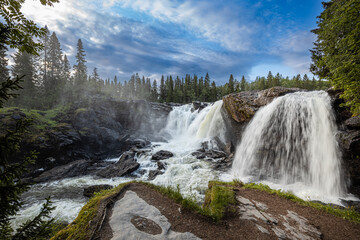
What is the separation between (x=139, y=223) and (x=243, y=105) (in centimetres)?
1495

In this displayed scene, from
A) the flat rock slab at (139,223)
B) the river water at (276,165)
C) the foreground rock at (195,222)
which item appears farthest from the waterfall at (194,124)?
the flat rock slab at (139,223)

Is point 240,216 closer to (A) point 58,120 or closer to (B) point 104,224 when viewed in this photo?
(B) point 104,224

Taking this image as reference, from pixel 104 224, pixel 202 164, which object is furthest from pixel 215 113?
pixel 104 224

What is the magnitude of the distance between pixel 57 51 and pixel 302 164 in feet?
182

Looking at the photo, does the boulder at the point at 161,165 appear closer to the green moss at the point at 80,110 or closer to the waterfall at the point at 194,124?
the waterfall at the point at 194,124

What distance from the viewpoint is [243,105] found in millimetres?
15898

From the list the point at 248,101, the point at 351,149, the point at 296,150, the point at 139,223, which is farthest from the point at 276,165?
the point at 139,223

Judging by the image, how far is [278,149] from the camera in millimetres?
11578

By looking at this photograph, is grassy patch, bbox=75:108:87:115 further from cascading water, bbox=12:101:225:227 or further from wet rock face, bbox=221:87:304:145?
wet rock face, bbox=221:87:304:145

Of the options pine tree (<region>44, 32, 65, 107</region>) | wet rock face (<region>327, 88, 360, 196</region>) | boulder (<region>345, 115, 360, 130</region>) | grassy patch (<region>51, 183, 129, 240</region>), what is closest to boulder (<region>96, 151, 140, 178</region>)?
grassy patch (<region>51, 183, 129, 240</region>)

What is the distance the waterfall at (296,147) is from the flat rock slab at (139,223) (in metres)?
9.49

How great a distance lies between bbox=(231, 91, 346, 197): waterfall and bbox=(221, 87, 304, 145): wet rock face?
4.38 ft

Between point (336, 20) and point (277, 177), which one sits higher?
point (336, 20)

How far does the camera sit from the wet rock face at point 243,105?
14453 mm
